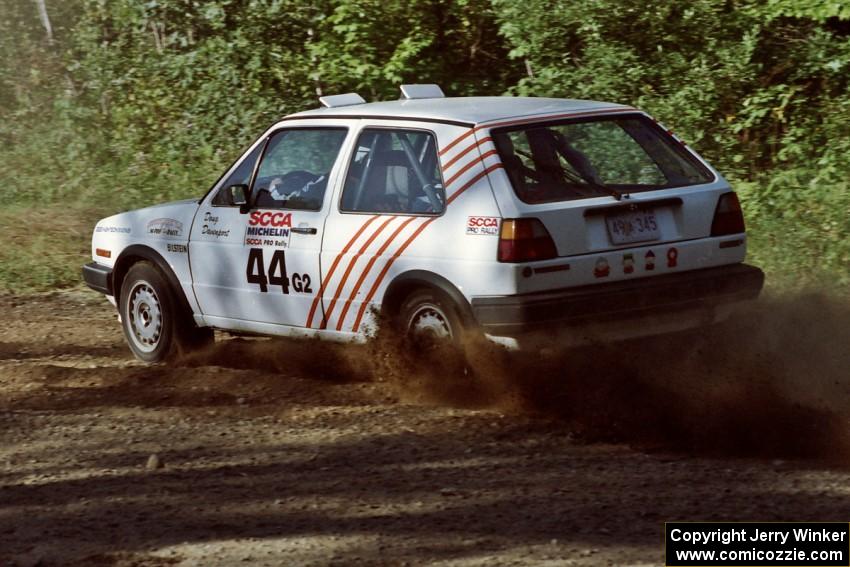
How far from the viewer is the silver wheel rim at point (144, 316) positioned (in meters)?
9.31

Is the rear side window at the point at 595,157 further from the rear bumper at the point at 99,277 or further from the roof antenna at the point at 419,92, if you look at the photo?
the rear bumper at the point at 99,277

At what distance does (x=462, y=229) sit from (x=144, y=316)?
2927 millimetres

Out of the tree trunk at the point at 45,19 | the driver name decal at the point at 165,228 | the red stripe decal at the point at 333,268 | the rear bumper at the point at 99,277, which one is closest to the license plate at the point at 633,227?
the red stripe decal at the point at 333,268

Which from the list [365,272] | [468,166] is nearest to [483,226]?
[468,166]

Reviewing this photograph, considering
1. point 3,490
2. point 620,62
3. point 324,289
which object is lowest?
point 3,490

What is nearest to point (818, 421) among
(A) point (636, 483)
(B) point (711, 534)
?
(A) point (636, 483)

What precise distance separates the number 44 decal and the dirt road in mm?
455

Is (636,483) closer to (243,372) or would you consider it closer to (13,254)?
(243,372)

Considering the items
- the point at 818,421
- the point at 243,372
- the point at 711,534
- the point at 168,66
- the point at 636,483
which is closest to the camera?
the point at 711,534

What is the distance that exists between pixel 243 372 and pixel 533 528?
12.0 ft

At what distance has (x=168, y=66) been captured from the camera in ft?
54.3

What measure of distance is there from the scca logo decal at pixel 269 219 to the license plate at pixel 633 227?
200 centimetres

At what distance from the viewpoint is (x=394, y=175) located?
7949 mm

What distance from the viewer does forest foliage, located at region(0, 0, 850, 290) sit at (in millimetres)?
12820
